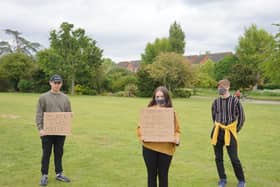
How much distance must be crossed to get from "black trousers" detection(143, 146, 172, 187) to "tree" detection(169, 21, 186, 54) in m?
65.4

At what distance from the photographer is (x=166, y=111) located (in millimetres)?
4223

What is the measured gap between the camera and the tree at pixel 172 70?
4106 cm

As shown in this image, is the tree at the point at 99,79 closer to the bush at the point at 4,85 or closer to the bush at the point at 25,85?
the bush at the point at 25,85

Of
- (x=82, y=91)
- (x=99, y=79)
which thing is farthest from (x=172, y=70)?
(x=82, y=91)

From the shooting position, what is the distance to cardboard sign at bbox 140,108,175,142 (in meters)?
4.21

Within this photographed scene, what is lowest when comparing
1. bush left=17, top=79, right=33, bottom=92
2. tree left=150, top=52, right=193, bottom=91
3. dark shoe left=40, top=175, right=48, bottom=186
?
dark shoe left=40, top=175, right=48, bottom=186

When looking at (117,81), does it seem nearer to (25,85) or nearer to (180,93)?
(180,93)

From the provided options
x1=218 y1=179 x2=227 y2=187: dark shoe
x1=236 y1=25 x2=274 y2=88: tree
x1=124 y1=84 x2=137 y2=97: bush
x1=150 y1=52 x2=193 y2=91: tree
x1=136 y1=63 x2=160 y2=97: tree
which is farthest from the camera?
x1=236 y1=25 x2=274 y2=88: tree

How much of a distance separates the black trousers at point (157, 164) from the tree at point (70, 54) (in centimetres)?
4259

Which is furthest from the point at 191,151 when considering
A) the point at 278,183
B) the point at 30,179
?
the point at 30,179

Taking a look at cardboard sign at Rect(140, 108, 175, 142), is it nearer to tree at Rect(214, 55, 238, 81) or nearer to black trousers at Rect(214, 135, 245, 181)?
black trousers at Rect(214, 135, 245, 181)

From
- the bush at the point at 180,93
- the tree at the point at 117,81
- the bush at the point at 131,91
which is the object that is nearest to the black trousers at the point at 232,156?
the bush at the point at 180,93

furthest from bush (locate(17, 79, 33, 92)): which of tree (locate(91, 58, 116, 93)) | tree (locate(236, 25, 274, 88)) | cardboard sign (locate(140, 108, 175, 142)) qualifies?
cardboard sign (locate(140, 108, 175, 142))

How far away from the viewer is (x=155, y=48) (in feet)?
227
